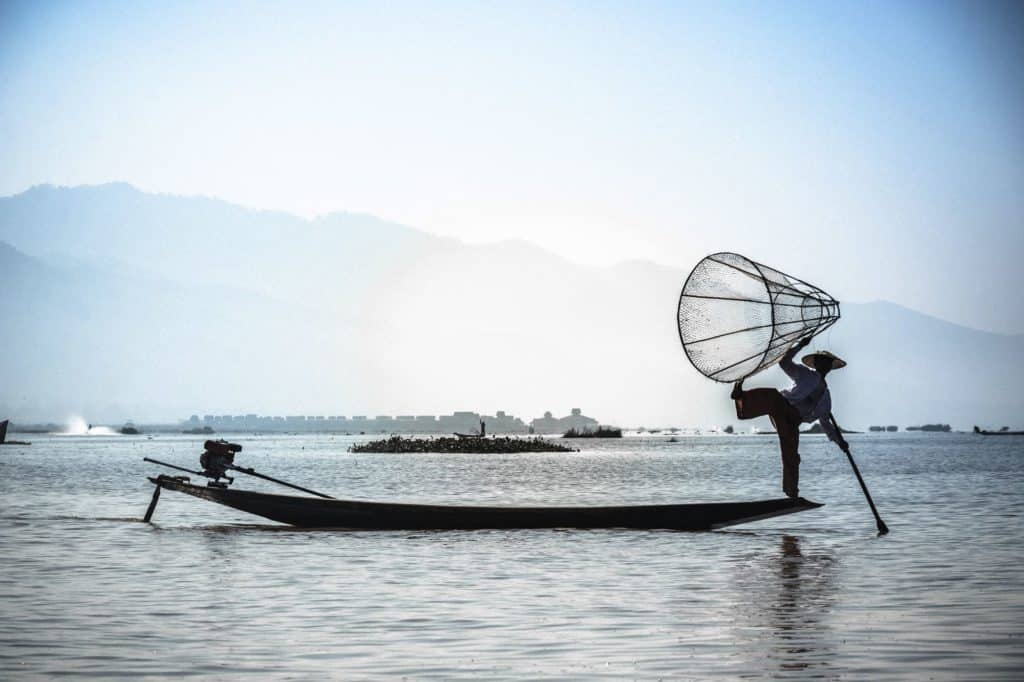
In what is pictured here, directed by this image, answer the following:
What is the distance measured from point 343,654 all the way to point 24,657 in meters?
3.60

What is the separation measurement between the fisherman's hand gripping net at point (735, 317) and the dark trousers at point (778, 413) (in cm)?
99

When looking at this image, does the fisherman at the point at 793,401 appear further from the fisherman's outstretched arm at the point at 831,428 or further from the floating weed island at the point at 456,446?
the floating weed island at the point at 456,446

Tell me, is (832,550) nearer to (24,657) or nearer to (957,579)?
(957,579)

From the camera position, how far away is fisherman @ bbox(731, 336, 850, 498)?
23484 mm

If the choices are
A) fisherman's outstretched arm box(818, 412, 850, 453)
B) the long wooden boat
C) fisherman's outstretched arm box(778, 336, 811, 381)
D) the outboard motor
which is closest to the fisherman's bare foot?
fisherman's outstretched arm box(778, 336, 811, 381)

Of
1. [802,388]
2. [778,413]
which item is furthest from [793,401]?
[778,413]

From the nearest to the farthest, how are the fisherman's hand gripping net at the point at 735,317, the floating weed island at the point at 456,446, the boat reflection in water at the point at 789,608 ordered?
1. the boat reflection in water at the point at 789,608
2. the fisherman's hand gripping net at the point at 735,317
3. the floating weed island at the point at 456,446

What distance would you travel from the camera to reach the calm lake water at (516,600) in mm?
13172

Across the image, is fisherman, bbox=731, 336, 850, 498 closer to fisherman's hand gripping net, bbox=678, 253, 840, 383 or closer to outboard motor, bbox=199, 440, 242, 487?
fisherman's hand gripping net, bbox=678, 253, 840, 383

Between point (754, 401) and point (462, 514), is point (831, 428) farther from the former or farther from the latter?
point (462, 514)

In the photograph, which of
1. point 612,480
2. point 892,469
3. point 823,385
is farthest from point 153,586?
point 892,469

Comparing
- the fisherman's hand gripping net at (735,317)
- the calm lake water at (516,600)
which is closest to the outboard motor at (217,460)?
the calm lake water at (516,600)

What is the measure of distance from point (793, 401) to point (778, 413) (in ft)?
1.51

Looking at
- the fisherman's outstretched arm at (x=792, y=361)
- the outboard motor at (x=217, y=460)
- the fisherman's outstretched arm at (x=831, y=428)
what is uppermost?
the fisherman's outstretched arm at (x=792, y=361)
